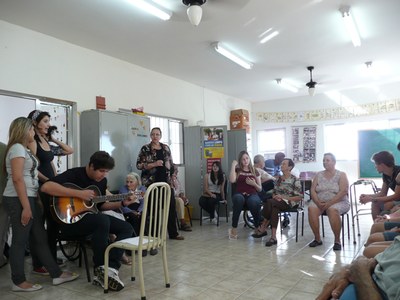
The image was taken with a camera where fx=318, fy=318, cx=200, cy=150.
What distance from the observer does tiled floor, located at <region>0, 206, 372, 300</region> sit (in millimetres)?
2473

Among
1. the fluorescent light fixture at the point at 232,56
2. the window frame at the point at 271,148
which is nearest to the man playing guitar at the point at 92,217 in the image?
the fluorescent light fixture at the point at 232,56

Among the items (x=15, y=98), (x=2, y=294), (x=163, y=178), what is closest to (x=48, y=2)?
(x=15, y=98)

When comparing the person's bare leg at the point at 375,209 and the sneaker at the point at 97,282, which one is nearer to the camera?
the sneaker at the point at 97,282

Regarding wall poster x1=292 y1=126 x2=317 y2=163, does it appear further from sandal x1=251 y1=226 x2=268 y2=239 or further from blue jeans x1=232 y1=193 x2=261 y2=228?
sandal x1=251 y1=226 x2=268 y2=239

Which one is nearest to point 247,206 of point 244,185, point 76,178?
point 244,185

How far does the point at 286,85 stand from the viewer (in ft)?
23.4

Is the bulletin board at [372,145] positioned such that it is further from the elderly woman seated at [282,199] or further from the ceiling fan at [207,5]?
the ceiling fan at [207,5]

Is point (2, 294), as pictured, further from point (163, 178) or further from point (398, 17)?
point (398, 17)

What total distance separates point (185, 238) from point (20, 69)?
9.66 feet

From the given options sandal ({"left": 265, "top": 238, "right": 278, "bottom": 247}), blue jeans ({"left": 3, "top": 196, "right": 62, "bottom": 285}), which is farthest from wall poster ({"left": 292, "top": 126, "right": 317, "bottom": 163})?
blue jeans ({"left": 3, "top": 196, "right": 62, "bottom": 285})

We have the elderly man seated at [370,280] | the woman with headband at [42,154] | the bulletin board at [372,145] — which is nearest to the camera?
the elderly man seated at [370,280]

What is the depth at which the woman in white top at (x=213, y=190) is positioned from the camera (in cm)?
531

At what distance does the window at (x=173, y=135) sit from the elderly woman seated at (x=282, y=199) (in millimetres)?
2620

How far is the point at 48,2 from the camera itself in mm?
3174
